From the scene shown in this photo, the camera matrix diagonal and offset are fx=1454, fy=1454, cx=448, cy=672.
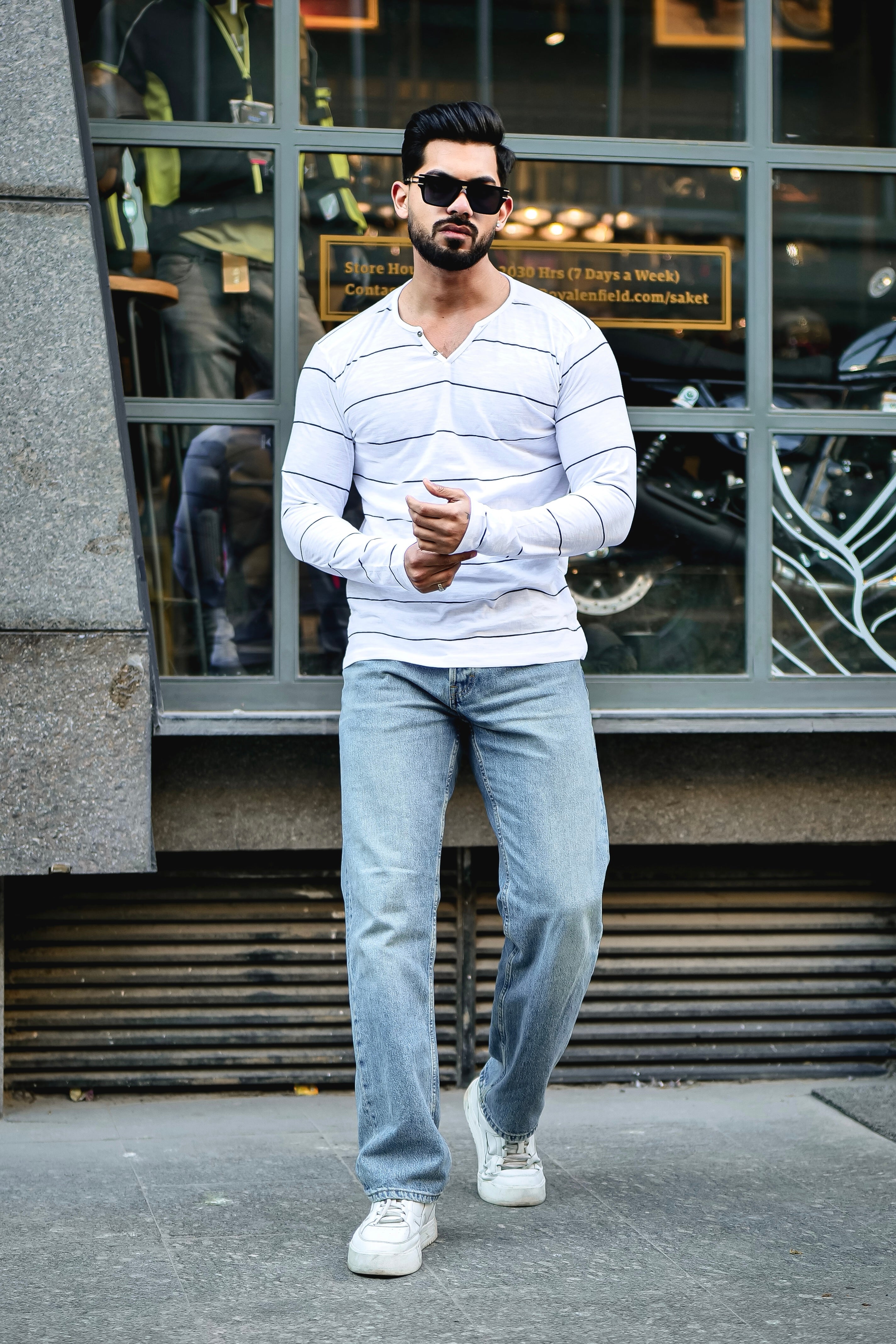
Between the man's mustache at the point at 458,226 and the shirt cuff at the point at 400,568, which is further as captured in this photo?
the man's mustache at the point at 458,226

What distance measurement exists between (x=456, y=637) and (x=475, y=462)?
0.39m

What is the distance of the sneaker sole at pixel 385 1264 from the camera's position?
9.43 feet

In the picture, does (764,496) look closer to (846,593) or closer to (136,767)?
(846,593)

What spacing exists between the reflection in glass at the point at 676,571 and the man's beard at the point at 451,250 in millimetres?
1435

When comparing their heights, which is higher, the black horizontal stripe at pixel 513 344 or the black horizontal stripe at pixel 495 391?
the black horizontal stripe at pixel 513 344

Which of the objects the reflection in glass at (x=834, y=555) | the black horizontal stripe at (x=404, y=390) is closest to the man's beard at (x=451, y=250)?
the black horizontal stripe at (x=404, y=390)

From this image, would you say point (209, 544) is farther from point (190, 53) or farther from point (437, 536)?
point (437, 536)

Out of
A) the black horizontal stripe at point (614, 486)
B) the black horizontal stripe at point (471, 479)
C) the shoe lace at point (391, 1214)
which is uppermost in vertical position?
the black horizontal stripe at point (471, 479)

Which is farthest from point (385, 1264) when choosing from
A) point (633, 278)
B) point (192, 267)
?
point (633, 278)

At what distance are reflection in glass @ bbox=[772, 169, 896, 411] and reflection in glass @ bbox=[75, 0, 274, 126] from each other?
1.65 meters

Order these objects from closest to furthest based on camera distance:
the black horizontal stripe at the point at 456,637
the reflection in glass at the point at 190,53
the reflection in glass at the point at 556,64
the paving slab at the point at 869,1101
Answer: the black horizontal stripe at the point at 456,637 → the paving slab at the point at 869,1101 → the reflection in glass at the point at 190,53 → the reflection in glass at the point at 556,64

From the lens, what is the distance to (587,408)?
3.24 metres

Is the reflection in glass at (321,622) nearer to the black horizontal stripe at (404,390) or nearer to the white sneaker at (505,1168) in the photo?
the black horizontal stripe at (404,390)

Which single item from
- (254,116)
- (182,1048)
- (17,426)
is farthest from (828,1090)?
(254,116)
